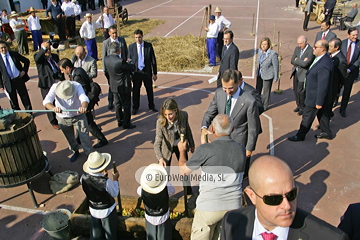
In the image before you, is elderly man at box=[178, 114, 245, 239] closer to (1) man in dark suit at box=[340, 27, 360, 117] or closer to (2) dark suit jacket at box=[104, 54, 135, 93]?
(2) dark suit jacket at box=[104, 54, 135, 93]

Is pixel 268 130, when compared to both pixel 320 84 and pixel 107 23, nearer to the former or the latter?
pixel 320 84

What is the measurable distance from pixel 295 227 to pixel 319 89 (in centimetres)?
473

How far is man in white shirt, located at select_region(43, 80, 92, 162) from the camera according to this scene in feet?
18.7

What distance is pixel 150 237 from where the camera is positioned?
157 inches

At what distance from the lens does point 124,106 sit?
7512 mm

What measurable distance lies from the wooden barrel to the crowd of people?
0.69 metres

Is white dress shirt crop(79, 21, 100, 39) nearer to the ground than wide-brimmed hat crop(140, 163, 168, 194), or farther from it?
farther from it

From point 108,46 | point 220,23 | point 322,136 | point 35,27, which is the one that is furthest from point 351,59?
point 35,27

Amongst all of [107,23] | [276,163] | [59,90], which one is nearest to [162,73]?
[107,23]

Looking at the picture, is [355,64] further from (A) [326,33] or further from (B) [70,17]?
(B) [70,17]

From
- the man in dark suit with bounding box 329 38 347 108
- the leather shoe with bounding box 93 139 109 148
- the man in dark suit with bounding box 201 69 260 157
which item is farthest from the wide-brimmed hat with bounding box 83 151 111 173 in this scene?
the man in dark suit with bounding box 329 38 347 108

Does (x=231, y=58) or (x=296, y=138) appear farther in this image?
(x=231, y=58)

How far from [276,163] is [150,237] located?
247cm

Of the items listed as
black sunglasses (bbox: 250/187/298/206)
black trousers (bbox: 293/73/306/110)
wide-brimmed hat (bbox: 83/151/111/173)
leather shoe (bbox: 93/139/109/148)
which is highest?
black sunglasses (bbox: 250/187/298/206)
